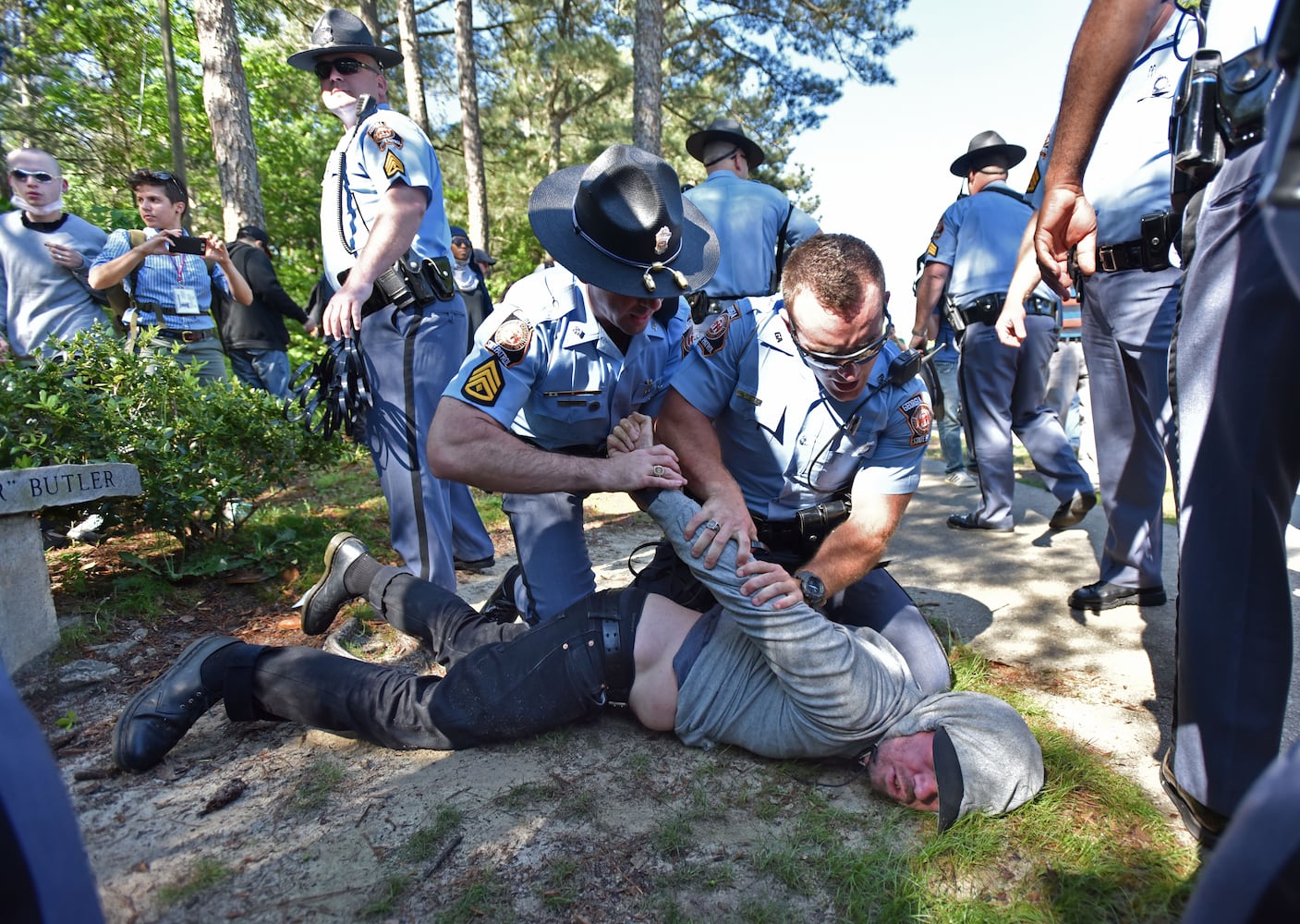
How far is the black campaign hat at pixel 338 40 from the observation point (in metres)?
2.93

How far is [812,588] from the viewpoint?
225 centimetres

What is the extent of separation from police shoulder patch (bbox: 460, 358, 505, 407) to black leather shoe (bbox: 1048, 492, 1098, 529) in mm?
3146

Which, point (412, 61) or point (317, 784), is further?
point (412, 61)

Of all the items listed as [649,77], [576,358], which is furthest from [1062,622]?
[649,77]

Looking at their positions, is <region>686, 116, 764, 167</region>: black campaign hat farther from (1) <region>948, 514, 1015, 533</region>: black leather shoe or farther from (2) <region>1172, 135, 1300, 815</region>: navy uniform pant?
(2) <region>1172, 135, 1300, 815</region>: navy uniform pant

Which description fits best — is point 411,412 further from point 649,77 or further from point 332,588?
point 649,77

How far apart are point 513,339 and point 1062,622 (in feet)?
7.60

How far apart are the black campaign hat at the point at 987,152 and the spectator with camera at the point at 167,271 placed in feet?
14.1

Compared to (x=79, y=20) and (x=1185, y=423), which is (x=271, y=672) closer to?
(x=1185, y=423)

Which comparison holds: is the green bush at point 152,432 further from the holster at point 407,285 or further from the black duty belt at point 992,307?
the black duty belt at point 992,307

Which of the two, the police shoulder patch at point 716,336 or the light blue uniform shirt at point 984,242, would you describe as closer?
the police shoulder patch at point 716,336

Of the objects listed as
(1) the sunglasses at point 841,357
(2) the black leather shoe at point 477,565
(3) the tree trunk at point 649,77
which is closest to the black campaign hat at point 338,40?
(1) the sunglasses at point 841,357

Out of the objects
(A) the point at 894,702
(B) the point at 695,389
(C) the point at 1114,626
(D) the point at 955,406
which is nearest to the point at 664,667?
(A) the point at 894,702

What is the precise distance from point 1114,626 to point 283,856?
282 centimetres
